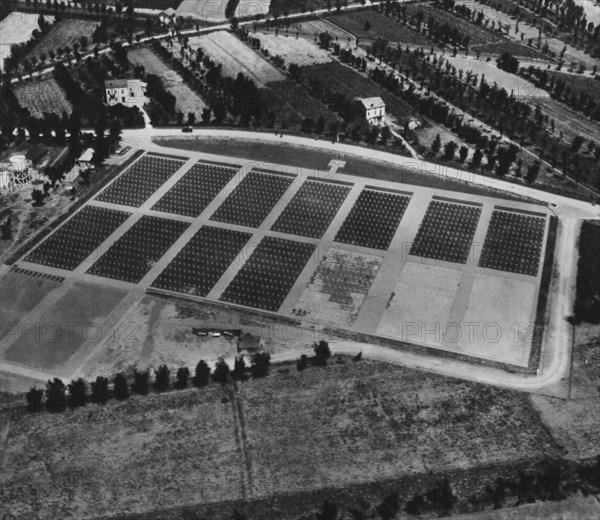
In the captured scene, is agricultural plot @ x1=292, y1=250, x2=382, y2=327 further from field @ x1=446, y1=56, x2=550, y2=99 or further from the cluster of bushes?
field @ x1=446, y1=56, x2=550, y2=99

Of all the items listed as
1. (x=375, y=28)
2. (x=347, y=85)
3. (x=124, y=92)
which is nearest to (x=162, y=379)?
(x=124, y=92)

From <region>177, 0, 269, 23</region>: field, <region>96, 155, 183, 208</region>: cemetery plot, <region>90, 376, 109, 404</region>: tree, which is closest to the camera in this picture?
<region>90, 376, 109, 404</region>: tree

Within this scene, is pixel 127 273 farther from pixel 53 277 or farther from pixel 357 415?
pixel 357 415

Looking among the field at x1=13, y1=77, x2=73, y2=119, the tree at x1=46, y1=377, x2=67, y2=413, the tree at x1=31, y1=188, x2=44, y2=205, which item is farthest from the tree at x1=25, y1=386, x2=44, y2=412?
the field at x1=13, y1=77, x2=73, y2=119

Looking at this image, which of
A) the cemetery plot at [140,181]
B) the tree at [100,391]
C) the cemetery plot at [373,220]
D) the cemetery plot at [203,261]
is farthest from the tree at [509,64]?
the tree at [100,391]

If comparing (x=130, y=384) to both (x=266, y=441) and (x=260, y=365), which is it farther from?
(x=266, y=441)

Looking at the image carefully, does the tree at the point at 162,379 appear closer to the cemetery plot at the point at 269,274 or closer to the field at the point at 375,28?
the cemetery plot at the point at 269,274
